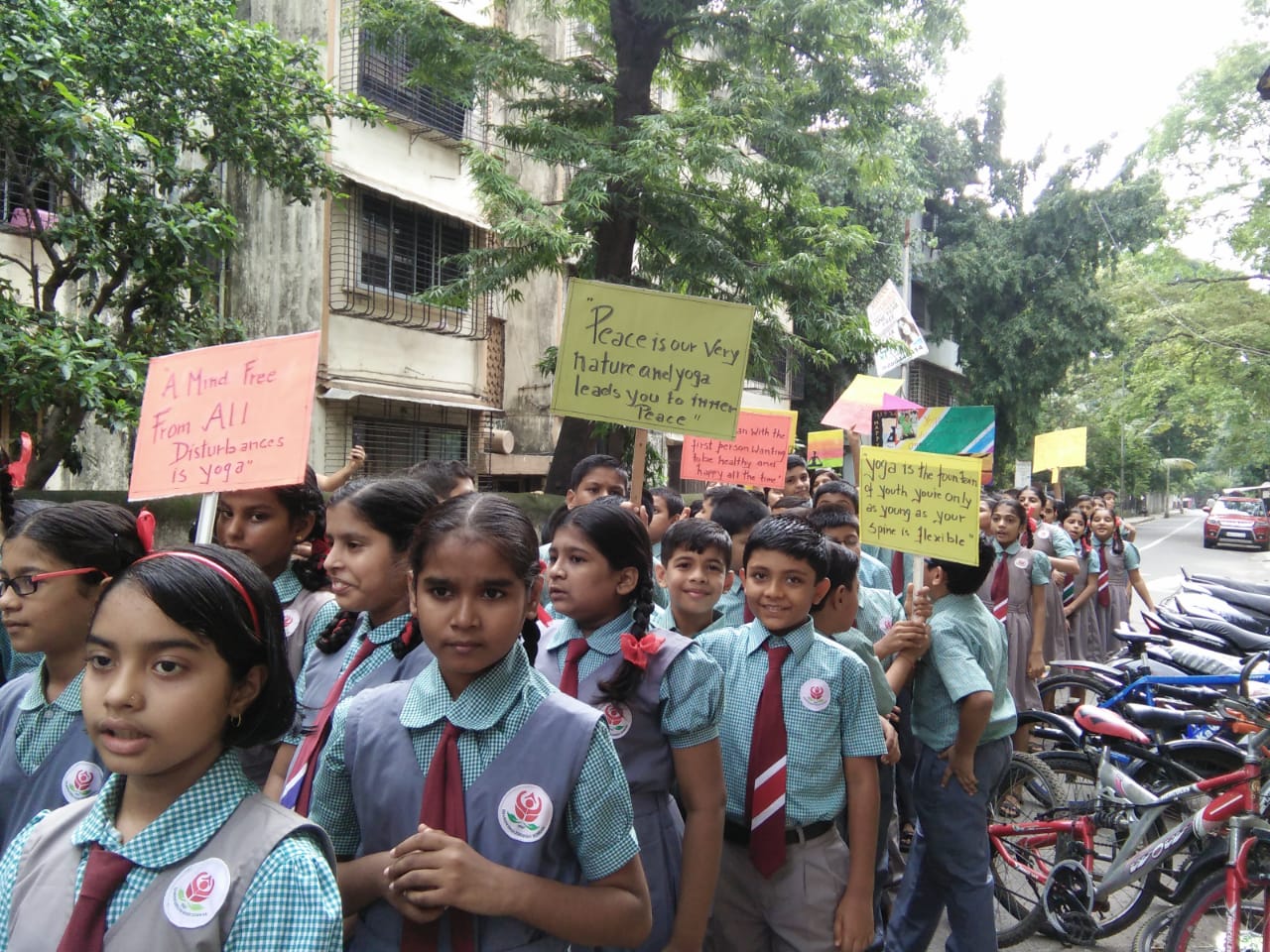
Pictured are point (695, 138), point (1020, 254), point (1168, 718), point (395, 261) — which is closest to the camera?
point (1168, 718)

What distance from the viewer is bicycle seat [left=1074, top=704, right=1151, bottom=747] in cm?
346

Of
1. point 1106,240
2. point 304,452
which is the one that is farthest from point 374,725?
point 1106,240

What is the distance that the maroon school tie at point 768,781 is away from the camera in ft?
7.39

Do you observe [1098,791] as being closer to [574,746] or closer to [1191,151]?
[574,746]

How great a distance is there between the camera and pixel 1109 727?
3.48 metres

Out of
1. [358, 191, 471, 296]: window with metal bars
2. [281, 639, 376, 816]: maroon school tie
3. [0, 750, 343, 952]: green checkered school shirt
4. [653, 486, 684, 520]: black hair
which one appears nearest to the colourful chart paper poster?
[653, 486, 684, 520]: black hair

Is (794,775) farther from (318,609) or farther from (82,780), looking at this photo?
(82,780)

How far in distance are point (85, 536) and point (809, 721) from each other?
177 cm

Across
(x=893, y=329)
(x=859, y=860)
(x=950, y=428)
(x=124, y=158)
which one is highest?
(x=124, y=158)

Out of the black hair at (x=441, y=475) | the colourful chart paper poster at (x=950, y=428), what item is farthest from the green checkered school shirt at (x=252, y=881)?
the colourful chart paper poster at (x=950, y=428)

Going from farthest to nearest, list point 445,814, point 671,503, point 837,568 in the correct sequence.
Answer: point 671,503 < point 837,568 < point 445,814

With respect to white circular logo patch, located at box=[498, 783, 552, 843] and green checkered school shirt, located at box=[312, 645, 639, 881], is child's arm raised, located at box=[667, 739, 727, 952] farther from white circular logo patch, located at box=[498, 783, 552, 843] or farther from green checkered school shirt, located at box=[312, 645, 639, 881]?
white circular logo patch, located at box=[498, 783, 552, 843]

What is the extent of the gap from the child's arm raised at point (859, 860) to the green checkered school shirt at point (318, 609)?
4.54 feet

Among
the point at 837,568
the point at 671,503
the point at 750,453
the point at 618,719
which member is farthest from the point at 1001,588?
the point at 618,719
